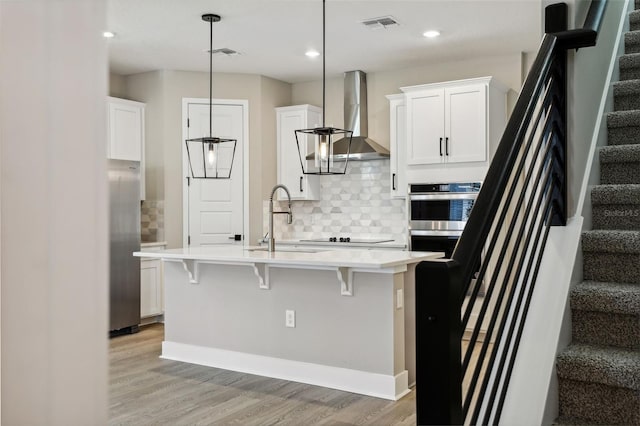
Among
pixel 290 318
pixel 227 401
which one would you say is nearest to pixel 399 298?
pixel 290 318

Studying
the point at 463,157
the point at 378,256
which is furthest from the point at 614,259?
the point at 463,157

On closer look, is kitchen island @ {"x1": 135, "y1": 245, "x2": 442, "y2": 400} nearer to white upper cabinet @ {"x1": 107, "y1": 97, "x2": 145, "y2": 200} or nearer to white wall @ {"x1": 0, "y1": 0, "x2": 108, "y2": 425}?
white upper cabinet @ {"x1": 107, "y1": 97, "x2": 145, "y2": 200}

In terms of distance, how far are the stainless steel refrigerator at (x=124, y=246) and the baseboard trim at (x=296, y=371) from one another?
1092 millimetres

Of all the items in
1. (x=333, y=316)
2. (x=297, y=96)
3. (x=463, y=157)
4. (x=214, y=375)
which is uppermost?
(x=297, y=96)

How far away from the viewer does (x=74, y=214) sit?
51 cm

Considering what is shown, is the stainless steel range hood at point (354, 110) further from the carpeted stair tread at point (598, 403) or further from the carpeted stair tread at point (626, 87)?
the carpeted stair tread at point (598, 403)

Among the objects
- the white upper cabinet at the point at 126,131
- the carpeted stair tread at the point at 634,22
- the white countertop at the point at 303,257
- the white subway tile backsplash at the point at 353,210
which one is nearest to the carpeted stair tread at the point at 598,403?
the white countertop at the point at 303,257

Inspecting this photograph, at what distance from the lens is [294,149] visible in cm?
681

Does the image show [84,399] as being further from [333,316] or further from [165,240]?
[165,240]

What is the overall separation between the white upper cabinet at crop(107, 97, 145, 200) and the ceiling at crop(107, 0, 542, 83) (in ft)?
1.49

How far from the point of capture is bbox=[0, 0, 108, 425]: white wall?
19.0 inches

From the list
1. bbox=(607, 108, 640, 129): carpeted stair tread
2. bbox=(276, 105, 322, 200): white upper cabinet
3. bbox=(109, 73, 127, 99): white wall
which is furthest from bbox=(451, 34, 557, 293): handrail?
bbox=(109, 73, 127, 99): white wall

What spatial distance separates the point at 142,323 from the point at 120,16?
3.20m

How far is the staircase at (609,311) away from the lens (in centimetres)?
170
